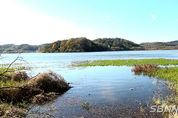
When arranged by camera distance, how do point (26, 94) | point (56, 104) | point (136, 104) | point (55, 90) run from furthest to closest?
point (55, 90) → point (26, 94) → point (56, 104) → point (136, 104)

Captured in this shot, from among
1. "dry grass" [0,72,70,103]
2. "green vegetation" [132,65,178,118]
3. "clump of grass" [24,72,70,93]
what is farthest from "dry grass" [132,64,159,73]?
"clump of grass" [24,72,70,93]

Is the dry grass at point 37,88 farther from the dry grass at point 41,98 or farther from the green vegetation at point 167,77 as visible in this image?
the green vegetation at point 167,77

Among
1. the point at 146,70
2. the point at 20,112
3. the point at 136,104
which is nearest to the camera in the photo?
the point at 20,112

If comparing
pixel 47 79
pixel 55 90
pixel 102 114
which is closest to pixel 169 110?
pixel 102 114

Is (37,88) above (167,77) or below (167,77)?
above

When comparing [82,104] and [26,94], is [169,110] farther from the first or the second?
[26,94]

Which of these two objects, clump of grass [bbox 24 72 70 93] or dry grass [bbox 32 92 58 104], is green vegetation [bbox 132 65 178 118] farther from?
clump of grass [bbox 24 72 70 93]

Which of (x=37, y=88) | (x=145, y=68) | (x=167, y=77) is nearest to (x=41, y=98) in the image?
(x=37, y=88)

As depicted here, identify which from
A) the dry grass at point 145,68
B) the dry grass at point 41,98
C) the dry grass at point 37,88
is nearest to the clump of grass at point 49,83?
the dry grass at point 37,88

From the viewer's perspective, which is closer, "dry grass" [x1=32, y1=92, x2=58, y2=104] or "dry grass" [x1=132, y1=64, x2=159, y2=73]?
"dry grass" [x1=32, y1=92, x2=58, y2=104]

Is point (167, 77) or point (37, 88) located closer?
point (37, 88)

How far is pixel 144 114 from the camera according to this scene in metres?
9.34

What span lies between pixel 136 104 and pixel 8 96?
9.88 meters

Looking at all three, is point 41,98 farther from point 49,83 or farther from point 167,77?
point 167,77
